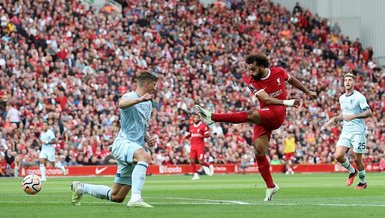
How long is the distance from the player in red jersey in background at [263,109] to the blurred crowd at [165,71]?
23418mm

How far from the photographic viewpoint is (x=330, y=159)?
2041 inches

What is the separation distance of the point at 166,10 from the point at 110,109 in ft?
34.3

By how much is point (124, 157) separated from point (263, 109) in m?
3.07

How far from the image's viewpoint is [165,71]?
161 feet

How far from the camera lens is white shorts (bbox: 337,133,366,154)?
2475 centimetres

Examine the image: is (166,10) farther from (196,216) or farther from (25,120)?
(196,216)

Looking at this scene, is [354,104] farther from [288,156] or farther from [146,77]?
[288,156]

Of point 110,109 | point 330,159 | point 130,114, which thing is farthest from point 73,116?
point 130,114

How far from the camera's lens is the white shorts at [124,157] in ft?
52.2

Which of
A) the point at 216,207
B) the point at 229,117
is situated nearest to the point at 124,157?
the point at 216,207

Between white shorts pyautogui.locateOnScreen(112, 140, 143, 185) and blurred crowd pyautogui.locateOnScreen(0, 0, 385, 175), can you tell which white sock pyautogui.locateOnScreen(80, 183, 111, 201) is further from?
blurred crowd pyautogui.locateOnScreen(0, 0, 385, 175)

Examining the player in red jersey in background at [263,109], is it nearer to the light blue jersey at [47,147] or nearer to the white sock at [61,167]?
the light blue jersey at [47,147]

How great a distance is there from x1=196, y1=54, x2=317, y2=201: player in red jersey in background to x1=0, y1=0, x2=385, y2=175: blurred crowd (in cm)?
2342

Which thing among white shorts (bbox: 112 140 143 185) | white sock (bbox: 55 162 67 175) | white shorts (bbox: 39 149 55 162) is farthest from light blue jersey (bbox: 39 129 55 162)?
white shorts (bbox: 112 140 143 185)
